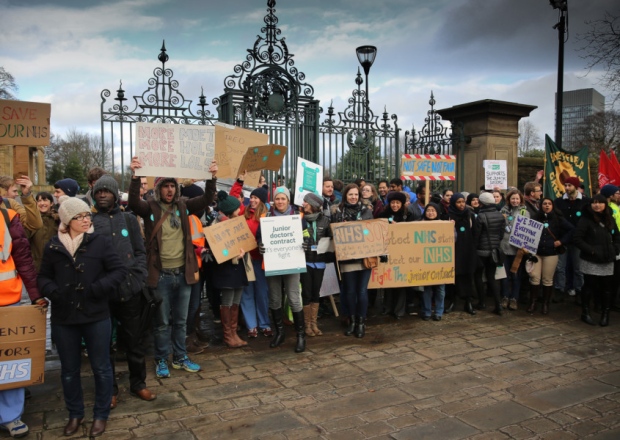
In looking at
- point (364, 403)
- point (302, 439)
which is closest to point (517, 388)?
point (364, 403)

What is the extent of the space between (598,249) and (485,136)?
5.00m

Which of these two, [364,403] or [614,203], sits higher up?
[614,203]

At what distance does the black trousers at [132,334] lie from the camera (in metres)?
4.70

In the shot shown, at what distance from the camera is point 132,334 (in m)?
4.79

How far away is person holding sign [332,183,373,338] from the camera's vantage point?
684 centimetres

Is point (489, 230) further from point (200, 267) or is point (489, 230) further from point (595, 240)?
point (200, 267)

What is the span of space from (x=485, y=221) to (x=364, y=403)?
14.2 ft

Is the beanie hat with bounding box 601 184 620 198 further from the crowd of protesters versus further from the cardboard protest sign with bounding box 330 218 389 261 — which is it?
the cardboard protest sign with bounding box 330 218 389 261

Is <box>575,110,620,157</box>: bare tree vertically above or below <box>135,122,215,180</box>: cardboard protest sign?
above

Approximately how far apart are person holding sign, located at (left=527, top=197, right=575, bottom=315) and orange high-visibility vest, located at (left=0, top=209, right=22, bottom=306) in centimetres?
716

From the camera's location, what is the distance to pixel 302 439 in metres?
4.05

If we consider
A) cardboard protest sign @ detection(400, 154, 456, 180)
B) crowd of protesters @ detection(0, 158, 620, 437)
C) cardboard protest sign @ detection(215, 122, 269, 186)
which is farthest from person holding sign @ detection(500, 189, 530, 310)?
cardboard protest sign @ detection(215, 122, 269, 186)

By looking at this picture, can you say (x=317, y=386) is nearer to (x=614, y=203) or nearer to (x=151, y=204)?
(x=151, y=204)

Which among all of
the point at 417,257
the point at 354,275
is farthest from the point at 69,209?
the point at 417,257
